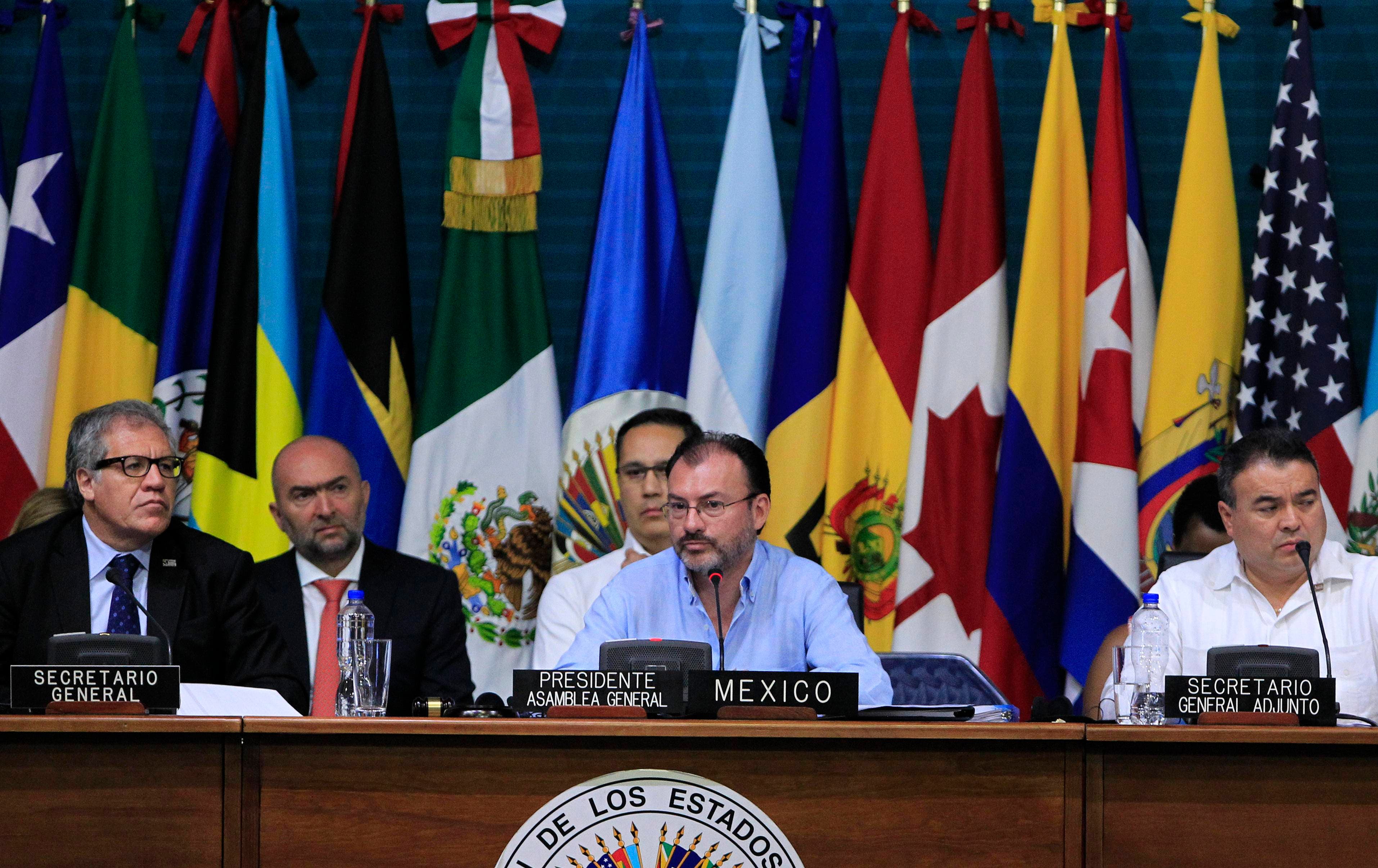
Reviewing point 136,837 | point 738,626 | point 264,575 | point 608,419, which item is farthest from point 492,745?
point 608,419

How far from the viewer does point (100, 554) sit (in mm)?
3199

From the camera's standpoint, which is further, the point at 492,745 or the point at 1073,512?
the point at 1073,512

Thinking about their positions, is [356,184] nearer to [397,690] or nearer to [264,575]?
[264,575]

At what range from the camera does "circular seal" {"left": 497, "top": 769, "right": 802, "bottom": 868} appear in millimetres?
2166

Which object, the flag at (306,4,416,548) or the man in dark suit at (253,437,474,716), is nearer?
the man in dark suit at (253,437,474,716)

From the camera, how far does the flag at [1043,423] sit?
4293mm

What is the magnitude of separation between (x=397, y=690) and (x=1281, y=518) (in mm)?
2103

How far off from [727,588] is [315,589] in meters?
1.20

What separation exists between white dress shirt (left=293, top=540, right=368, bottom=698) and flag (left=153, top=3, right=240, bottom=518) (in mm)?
751

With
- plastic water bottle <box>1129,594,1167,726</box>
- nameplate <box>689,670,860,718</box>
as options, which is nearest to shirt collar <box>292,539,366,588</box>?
nameplate <box>689,670,860,718</box>

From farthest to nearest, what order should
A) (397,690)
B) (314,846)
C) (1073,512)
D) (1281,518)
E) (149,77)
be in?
(149,77) → (1073,512) → (397,690) → (1281,518) → (314,846)

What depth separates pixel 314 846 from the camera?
2.18 m

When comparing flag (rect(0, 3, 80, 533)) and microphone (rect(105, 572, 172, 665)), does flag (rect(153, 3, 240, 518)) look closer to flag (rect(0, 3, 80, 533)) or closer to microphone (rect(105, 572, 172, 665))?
flag (rect(0, 3, 80, 533))

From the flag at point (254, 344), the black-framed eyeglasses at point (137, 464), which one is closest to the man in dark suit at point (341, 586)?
the flag at point (254, 344)
